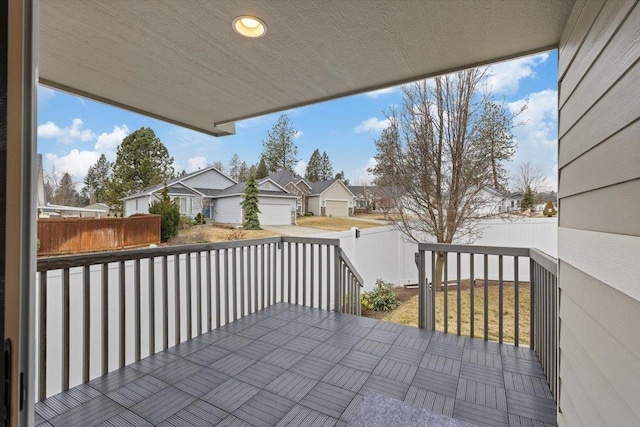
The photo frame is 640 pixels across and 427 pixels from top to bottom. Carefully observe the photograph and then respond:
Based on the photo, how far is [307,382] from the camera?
2336mm

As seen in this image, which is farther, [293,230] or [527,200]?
[293,230]

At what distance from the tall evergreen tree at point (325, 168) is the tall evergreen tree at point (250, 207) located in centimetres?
214

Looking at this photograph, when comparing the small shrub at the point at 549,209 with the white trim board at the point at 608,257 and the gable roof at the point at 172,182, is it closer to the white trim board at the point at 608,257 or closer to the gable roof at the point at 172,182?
the white trim board at the point at 608,257

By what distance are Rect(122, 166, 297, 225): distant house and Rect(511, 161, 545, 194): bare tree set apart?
4.61m

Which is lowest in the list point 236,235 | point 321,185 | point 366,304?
point 366,304

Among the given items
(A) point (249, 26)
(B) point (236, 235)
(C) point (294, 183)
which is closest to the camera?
(A) point (249, 26)

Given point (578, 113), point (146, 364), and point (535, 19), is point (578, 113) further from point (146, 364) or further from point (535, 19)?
point (146, 364)

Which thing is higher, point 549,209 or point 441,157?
point 441,157

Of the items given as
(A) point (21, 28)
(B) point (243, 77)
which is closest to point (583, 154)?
(A) point (21, 28)

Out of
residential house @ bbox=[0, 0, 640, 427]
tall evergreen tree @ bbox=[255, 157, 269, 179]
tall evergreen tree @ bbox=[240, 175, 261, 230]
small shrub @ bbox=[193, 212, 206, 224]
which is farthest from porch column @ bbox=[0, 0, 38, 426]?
tall evergreen tree @ bbox=[255, 157, 269, 179]

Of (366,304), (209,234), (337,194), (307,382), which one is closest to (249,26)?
(307,382)

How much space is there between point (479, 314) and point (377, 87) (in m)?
4.59

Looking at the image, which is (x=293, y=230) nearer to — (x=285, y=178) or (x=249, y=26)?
(x=285, y=178)

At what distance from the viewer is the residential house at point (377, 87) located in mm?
564
